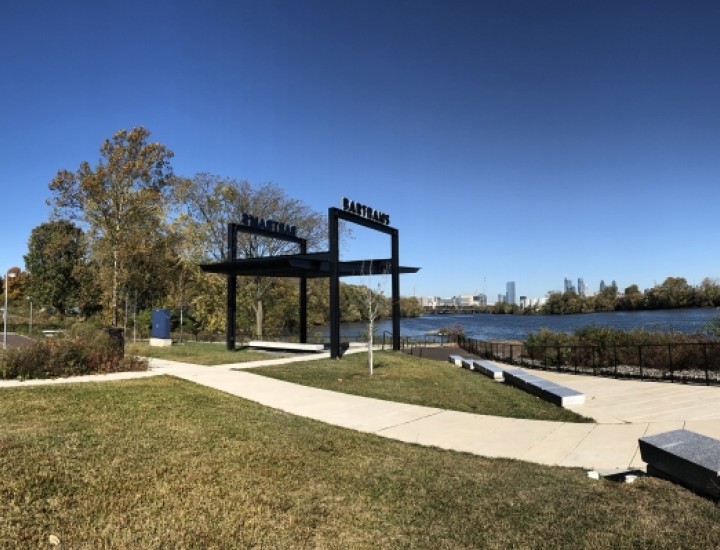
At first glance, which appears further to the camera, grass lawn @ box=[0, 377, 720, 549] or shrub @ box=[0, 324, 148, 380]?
shrub @ box=[0, 324, 148, 380]

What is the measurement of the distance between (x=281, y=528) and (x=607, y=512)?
252 centimetres

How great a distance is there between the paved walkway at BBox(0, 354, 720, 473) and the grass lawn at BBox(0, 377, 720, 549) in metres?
0.76

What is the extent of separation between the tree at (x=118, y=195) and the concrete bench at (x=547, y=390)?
2060 cm

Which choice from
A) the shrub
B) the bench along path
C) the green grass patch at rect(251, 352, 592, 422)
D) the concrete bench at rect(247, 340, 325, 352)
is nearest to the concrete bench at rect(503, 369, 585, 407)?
the bench along path

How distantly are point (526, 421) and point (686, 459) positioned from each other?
3.78 meters

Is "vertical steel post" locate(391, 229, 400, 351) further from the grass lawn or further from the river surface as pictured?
the grass lawn

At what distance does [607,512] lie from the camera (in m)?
3.79

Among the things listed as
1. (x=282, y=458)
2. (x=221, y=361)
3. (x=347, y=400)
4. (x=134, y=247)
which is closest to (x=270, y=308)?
(x=134, y=247)

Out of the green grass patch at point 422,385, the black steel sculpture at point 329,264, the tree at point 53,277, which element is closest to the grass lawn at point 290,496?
the green grass patch at point 422,385

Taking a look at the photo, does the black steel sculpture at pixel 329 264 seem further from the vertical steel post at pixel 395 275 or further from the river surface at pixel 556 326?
the river surface at pixel 556 326

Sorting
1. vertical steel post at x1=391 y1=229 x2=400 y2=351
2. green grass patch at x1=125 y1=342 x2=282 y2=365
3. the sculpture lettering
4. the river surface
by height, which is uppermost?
the sculpture lettering

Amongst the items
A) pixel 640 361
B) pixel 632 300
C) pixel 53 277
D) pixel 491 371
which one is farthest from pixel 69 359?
pixel 632 300

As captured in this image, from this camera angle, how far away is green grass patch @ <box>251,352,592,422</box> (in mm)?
9070

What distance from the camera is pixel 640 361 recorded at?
1384cm
